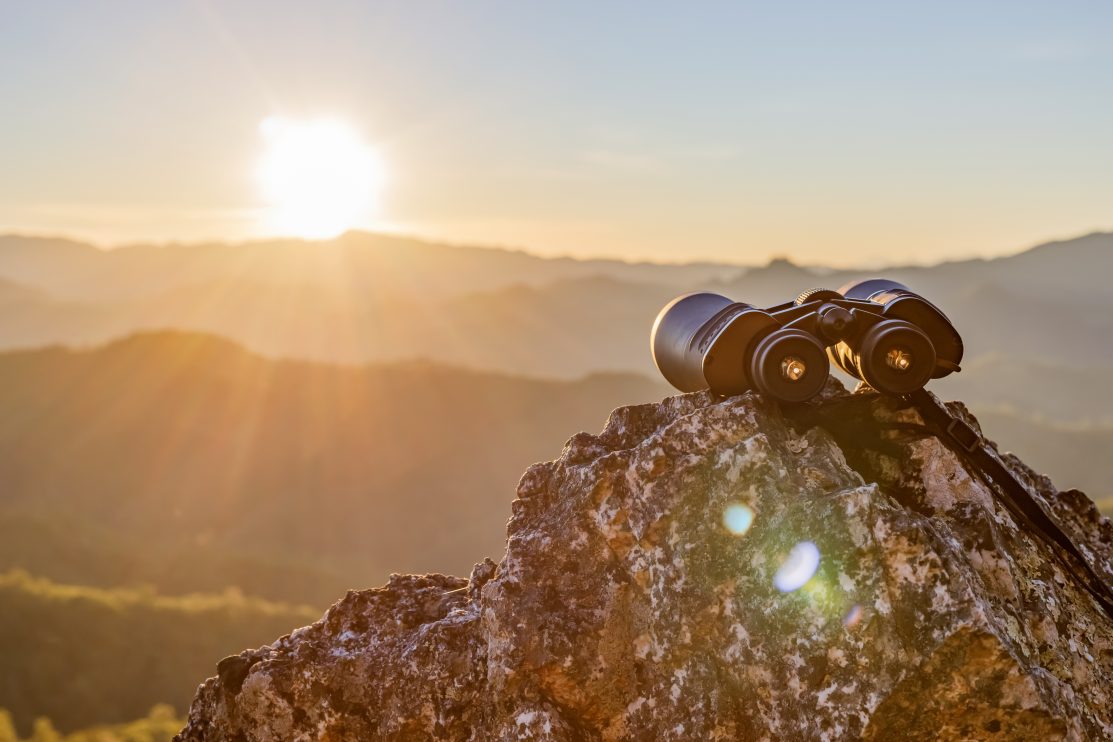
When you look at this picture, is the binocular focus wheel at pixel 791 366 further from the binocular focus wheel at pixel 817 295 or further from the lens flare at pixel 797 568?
the lens flare at pixel 797 568

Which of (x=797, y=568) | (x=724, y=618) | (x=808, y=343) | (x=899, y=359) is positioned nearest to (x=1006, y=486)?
(x=899, y=359)

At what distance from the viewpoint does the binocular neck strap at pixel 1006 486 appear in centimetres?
489

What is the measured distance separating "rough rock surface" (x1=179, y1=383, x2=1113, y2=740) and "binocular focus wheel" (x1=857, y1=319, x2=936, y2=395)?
1.12 ft

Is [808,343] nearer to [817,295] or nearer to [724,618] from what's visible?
[817,295]

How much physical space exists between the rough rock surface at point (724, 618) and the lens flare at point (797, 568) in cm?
2

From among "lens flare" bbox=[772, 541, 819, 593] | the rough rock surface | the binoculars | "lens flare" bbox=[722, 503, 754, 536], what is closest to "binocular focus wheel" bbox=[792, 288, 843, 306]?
the binoculars

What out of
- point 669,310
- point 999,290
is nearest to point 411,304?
point 999,290

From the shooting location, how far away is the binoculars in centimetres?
478

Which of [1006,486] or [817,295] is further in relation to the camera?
[817,295]

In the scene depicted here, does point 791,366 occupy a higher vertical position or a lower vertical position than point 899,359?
higher

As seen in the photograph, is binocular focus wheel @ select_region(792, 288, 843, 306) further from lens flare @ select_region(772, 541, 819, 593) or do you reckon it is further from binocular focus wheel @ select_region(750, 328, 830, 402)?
lens flare @ select_region(772, 541, 819, 593)

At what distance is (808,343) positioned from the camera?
477 cm

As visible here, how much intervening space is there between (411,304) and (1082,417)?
463ft

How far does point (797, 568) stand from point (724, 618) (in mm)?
446
